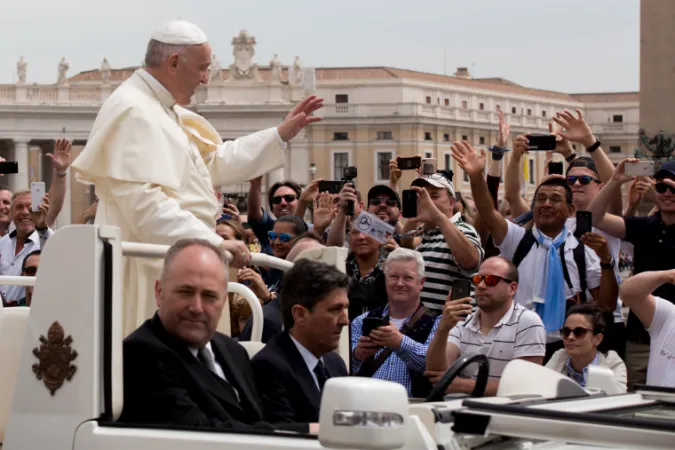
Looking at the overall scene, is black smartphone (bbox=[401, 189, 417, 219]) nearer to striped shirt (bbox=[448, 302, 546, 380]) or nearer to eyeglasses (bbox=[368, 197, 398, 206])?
eyeglasses (bbox=[368, 197, 398, 206])

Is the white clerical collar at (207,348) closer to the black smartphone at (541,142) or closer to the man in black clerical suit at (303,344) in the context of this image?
the man in black clerical suit at (303,344)

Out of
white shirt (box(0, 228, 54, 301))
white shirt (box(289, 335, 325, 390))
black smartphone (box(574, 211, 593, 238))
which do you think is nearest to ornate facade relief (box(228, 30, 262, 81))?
white shirt (box(0, 228, 54, 301))

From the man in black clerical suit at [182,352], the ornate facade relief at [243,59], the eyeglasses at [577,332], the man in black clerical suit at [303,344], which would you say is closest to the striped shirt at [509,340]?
the eyeglasses at [577,332]

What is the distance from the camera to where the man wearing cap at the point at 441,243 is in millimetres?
8141

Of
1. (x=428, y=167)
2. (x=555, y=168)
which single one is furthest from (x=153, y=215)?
(x=555, y=168)

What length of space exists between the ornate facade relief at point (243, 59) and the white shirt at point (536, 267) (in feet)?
393

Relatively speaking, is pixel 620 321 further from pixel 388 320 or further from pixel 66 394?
pixel 66 394

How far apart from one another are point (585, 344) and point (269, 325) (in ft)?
6.11

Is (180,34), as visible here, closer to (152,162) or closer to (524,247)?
(152,162)

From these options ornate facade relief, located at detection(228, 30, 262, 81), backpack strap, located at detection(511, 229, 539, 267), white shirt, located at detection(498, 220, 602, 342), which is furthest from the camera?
ornate facade relief, located at detection(228, 30, 262, 81)

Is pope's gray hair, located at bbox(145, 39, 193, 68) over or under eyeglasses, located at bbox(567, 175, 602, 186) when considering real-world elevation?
over

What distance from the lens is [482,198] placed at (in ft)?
27.6

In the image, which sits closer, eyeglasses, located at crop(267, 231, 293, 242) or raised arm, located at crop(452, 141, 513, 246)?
raised arm, located at crop(452, 141, 513, 246)

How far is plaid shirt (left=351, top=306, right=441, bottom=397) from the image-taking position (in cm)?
693
